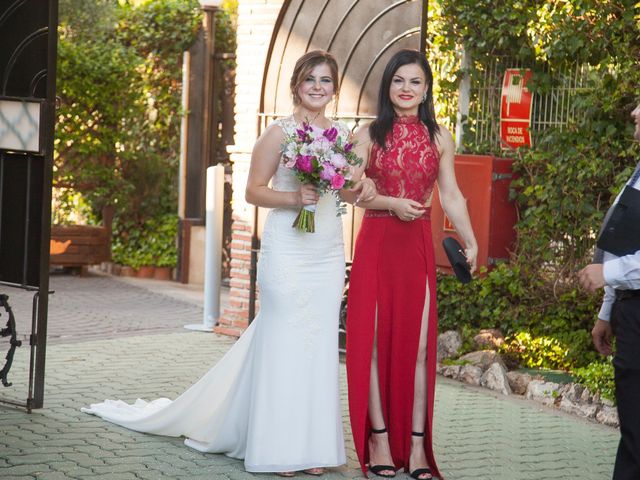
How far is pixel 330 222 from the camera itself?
601 centimetres

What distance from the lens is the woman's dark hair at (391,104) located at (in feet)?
19.3

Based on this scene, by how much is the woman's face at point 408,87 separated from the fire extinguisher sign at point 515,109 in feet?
13.1

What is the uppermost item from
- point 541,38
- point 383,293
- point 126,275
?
point 541,38

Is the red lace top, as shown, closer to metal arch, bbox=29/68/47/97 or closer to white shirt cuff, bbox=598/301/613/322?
white shirt cuff, bbox=598/301/613/322

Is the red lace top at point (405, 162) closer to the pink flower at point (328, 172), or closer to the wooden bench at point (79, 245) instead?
the pink flower at point (328, 172)

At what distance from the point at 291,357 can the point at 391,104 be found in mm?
1377

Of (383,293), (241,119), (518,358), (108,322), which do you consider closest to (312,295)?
(383,293)

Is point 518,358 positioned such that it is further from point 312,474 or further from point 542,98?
point 312,474

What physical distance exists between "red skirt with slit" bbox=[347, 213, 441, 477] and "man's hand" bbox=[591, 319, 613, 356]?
4.32 feet

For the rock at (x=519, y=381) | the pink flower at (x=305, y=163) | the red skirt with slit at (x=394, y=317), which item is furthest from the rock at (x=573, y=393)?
the pink flower at (x=305, y=163)

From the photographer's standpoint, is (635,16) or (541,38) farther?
(541,38)

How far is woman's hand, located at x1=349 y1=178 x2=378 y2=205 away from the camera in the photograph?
5.73 m

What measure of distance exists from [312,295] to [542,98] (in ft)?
14.8

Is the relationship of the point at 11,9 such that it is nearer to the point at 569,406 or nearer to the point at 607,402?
the point at 569,406
